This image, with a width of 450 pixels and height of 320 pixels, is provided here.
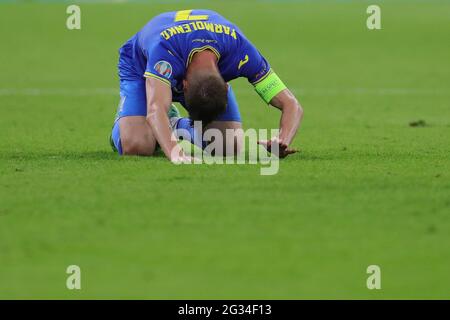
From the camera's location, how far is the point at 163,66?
25.6 feet

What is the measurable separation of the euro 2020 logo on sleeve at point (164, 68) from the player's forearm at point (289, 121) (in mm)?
1029

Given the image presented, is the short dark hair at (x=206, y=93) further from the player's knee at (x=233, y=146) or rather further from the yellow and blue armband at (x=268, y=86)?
the player's knee at (x=233, y=146)

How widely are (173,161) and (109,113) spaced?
224 inches

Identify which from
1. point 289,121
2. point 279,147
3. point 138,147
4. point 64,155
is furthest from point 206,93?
point 64,155

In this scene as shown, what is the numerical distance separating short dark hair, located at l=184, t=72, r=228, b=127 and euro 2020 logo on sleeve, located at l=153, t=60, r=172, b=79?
0.19 m

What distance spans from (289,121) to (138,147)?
1258 millimetres

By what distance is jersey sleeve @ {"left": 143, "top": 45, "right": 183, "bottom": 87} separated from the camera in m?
7.81

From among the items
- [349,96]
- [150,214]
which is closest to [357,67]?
[349,96]

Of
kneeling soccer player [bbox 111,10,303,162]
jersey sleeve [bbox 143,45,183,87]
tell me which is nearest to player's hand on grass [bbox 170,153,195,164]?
kneeling soccer player [bbox 111,10,303,162]

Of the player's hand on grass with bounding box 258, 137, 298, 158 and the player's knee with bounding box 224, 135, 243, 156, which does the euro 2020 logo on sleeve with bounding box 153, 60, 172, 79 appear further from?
the player's knee with bounding box 224, 135, 243, 156

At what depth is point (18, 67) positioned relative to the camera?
1898 centimetres

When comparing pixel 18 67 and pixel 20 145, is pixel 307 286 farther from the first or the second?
pixel 18 67

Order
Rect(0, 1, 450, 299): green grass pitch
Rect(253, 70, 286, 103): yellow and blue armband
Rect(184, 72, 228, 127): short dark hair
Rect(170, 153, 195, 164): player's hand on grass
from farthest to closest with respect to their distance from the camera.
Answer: Rect(253, 70, 286, 103): yellow and blue armband < Rect(170, 153, 195, 164): player's hand on grass < Rect(184, 72, 228, 127): short dark hair < Rect(0, 1, 450, 299): green grass pitch

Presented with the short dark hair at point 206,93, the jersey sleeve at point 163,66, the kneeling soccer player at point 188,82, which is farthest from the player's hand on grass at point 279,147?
the jersey sleeve at point 163,66
